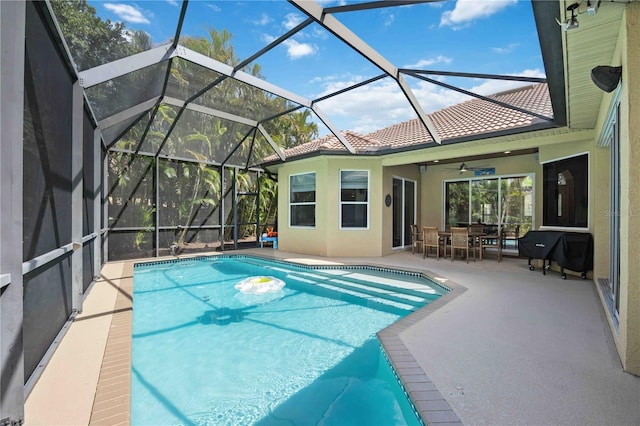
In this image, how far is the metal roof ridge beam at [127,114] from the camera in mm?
7164

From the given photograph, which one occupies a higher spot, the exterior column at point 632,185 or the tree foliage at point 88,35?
the tree foliage at point 88,35

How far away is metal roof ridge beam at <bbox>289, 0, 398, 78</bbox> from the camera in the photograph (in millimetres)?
4743

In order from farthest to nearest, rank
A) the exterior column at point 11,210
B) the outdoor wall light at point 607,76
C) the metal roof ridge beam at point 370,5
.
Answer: the metal roof ridge beam at point 370,5, the outdoor wall light at point 607,76, the exterior column at point 11,210

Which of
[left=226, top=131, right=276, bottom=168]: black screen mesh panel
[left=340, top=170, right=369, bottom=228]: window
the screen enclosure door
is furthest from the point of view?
[left=226, top=131, right=276, bottom=168]: black screen mesh panel

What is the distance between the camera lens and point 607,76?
11.0ft

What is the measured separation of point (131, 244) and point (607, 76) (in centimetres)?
1192

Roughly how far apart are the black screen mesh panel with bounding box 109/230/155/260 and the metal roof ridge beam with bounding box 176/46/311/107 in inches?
250

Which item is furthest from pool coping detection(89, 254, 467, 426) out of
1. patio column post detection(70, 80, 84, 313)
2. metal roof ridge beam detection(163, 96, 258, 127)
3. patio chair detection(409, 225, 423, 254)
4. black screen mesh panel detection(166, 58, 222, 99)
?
patio chair detection(409, 225, 423, 254)

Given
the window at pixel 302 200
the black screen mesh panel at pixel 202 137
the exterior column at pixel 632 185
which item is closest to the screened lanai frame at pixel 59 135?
the black screen mesh panel at pixel 202 137

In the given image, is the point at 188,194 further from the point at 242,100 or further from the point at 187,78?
the point at 187,78

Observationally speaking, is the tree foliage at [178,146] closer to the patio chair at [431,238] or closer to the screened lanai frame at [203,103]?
the screened lanai frame at [203,103]

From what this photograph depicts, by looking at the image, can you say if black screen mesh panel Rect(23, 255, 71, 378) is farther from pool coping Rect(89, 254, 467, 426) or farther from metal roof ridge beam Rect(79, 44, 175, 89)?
metal roof ridge beam Rect(79, 44, 175, 89)

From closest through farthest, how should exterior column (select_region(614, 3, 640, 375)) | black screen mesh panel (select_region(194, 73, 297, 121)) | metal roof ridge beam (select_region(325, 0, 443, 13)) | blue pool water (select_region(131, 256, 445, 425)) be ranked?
exterior column (select_region(614, 3, 640, 375)), blue pool water (select_region(131, 256, 445, 425)), metal roof ridge beam (select_region(325, 0, 443, 13)), black screen mesh panel (select_region(194, 73, 297, 121))

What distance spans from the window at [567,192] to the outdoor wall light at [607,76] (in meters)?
4.19
